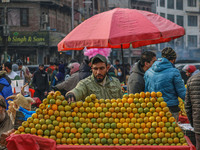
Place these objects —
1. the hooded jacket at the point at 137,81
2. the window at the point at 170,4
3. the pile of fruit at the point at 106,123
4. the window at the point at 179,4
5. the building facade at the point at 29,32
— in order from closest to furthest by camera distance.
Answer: the pile of fruit at the point at 106,123 → the hooded jacket at the point at 137,81 → the building facade at the point at 29,32 → the window at the point at 170,4 → the window at the point at 179,4

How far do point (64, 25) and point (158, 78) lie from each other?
129ft

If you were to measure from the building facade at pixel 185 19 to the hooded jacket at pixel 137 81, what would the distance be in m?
60.7

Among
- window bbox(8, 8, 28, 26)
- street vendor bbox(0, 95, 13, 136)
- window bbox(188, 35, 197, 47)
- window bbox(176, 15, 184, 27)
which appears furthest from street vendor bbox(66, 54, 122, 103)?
window bbox(176, 15, 184, 27)

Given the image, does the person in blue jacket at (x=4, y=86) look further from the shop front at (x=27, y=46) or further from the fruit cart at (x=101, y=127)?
the shop front at (x=27, y=46)

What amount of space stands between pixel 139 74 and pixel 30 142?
281cm

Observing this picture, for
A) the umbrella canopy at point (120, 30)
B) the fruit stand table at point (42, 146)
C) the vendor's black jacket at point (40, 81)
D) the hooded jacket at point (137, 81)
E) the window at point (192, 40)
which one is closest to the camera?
the fruit stand table at point (42, 146)

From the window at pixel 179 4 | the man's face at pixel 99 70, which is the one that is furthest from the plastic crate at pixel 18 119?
the window at pixel 179 4

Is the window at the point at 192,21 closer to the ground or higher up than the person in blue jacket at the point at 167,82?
higher up

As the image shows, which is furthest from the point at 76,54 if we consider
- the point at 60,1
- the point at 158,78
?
the point at 158,78

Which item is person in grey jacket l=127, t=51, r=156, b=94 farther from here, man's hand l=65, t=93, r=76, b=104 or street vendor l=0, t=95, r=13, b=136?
street vendor l=0, t=95, r=13, b=136

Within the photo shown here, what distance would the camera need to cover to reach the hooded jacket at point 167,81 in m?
6.06

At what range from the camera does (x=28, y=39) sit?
125ft

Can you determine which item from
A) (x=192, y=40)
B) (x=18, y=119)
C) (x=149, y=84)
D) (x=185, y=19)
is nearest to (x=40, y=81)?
(x=149, y=84)

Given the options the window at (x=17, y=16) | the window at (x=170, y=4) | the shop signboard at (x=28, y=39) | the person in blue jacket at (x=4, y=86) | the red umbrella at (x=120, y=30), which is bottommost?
the person in blue jacket at (x=4, y=86)
